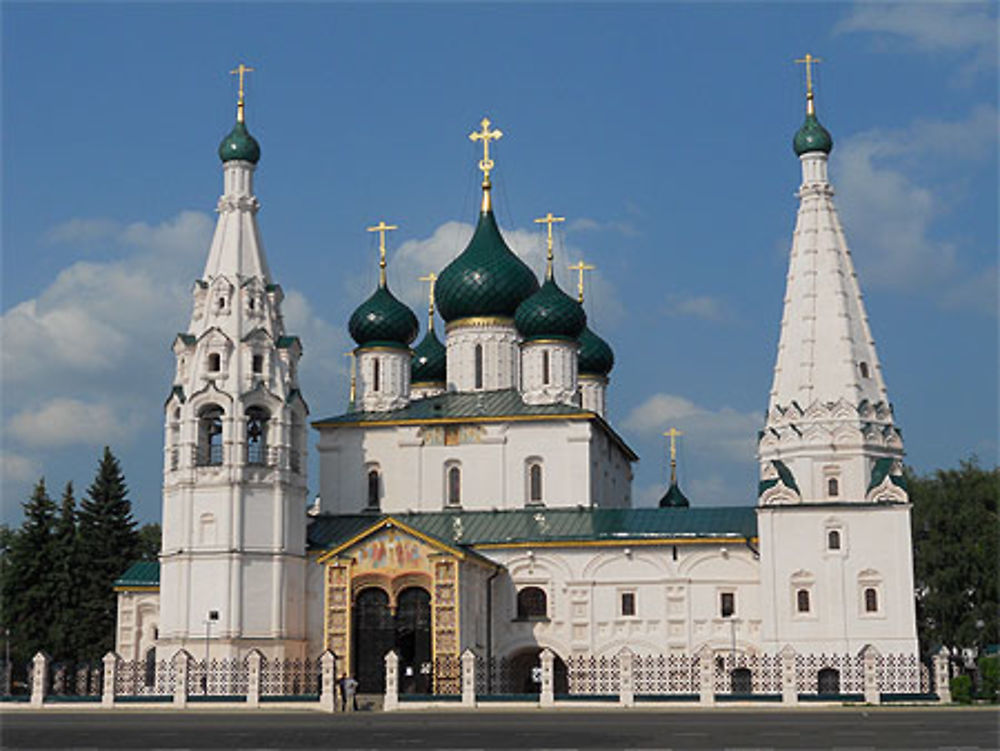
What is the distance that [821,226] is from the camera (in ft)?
129

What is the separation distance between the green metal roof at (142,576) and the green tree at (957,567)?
23356mm

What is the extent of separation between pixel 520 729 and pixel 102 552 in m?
27.5

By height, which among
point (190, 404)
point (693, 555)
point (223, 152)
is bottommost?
point (693, 555)

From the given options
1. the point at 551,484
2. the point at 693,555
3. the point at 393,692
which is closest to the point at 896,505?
the point at 693,555

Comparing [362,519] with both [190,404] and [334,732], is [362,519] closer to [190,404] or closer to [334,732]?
[190,404]

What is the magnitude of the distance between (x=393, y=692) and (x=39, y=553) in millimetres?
18480

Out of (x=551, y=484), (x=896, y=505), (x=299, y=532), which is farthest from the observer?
(x=551, y=484)

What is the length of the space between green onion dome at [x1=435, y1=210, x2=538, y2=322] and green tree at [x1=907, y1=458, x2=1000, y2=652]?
14541 mm

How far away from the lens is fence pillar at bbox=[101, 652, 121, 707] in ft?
111

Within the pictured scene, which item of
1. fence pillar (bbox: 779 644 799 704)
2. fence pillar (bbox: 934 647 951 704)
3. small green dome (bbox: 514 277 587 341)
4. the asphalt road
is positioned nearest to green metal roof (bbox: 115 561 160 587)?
the asphalt road

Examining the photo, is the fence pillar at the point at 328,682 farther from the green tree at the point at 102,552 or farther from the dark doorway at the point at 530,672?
the green tree at the point at 102,552

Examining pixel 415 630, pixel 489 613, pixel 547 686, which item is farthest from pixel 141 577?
pixel 547 686

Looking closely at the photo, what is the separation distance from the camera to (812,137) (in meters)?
39.6

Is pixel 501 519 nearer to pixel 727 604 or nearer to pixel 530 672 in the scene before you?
pixel 530 672
